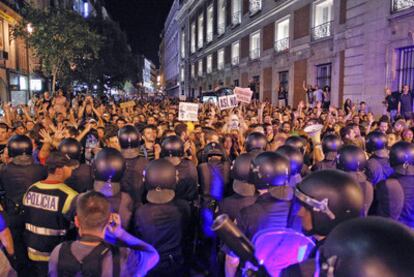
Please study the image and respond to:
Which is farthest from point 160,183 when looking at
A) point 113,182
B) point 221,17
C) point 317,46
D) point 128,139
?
point 221,17

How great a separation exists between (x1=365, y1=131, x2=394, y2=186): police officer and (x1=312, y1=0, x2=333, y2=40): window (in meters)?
14.8

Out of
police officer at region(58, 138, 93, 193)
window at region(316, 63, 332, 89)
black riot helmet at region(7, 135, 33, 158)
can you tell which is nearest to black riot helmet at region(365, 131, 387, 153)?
police officer at region(58, 138, 93, 193)

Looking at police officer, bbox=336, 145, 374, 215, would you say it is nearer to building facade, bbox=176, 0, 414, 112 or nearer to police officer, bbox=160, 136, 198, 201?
police officer, bbox=160, 136, 198, 201

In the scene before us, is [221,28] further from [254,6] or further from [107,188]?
[107,188]

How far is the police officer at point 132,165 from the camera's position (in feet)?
16.6

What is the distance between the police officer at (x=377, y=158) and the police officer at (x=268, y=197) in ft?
6.91

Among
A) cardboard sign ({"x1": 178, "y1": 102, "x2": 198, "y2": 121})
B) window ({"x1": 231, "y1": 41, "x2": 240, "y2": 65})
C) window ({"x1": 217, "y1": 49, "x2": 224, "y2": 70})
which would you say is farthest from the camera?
window ({"x1": 217, "y1": 49, "x2": 224, "y2": 70})

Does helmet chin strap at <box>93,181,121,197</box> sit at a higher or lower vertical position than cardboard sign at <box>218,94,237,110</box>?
lower

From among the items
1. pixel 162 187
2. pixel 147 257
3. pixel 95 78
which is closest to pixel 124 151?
pixel 162 187

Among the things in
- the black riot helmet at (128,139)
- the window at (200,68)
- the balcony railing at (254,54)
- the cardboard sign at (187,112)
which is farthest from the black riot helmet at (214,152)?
the window at (200,68)

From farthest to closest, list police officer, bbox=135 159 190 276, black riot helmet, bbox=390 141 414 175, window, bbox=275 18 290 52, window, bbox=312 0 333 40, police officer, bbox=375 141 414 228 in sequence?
window, bbox=275 18 290 52
window, bbox=312 0 333 40
black riot helmet, bbox=390 141 414 175
police officer, bbox=375 141 414 228
police officer, bbox=135 159 190 276

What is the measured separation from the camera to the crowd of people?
1.66 metres

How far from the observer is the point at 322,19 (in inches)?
806

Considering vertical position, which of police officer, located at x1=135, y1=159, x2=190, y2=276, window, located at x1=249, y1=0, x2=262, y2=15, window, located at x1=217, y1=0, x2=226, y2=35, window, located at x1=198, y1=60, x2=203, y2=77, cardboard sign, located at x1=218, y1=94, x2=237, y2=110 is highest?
window, located at x1=217, y1=0, x2=226, y2=35
